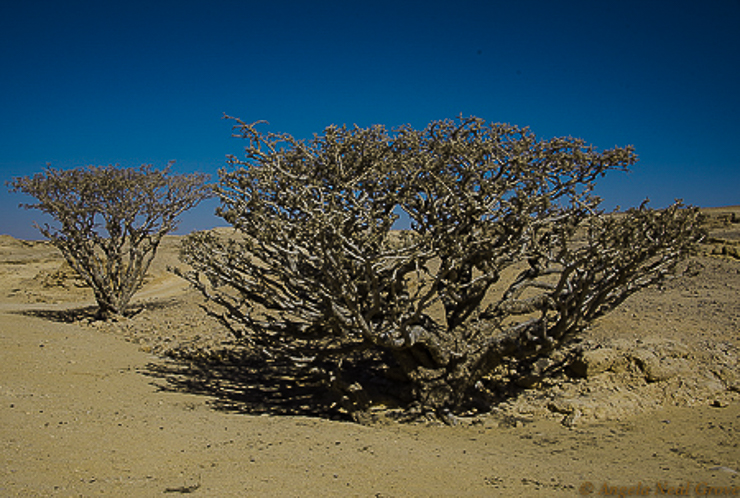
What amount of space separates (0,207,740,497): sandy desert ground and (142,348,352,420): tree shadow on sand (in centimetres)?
6

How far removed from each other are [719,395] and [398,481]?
454 centimetres

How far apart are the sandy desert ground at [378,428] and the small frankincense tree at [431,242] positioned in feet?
2.98

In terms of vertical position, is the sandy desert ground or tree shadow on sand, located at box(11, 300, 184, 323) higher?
tree shadow on sand, located at box(11, 300, 184, 323)

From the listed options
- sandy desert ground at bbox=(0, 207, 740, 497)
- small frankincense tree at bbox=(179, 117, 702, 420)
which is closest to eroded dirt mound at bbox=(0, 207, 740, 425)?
sandy desert ground at bbox=(0, 207, 740, 497)

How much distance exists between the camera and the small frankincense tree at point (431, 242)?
5.29 m

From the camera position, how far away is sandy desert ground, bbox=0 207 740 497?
389cm

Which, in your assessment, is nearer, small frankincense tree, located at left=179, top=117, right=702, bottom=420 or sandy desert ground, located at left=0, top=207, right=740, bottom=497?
sandy desert ground, located at left=0, top=207, right=740, bottom=497

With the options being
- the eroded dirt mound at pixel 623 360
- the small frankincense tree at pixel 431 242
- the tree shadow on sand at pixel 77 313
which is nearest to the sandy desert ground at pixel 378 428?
the eroded dirt mound at pixel 623 360

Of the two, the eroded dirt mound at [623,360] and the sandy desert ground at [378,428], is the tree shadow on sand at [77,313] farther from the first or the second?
the sandy desert ground at [378,428]

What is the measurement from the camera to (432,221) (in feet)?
19.4

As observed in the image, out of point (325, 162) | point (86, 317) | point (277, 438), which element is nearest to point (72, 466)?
point (277, 438)

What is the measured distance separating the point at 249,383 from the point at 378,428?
2.88 m

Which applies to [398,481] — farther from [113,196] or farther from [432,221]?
[113,196]

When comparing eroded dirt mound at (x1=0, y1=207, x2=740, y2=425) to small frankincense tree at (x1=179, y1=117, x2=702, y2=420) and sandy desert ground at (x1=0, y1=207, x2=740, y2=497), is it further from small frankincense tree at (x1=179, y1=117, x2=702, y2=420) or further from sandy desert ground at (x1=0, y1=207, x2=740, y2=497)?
small frankincense tree at (x1=179, y1=117, x2=702, y2=420)
